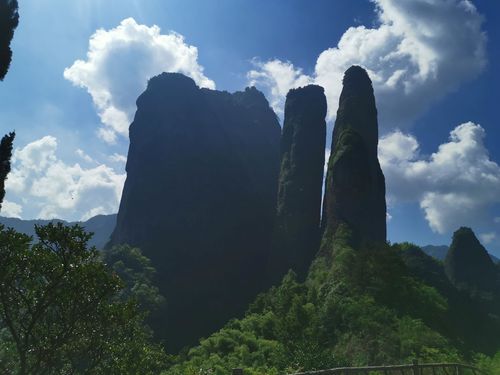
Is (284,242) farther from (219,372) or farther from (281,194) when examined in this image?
(219,372)

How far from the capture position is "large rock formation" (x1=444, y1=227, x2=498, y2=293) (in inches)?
4291

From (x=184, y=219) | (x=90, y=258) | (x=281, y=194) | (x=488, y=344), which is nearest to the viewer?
(x=90, y=258)

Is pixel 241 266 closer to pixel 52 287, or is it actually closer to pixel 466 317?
pixel 466 317

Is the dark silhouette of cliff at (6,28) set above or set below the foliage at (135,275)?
above

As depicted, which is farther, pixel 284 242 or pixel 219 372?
pixel 284 242

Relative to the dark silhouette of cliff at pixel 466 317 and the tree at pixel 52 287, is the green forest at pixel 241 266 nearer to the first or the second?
the tree at pixel 52 287

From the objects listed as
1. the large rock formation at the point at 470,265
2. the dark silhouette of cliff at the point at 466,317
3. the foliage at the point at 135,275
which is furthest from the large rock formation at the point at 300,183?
the large rock formation at the point at 470,265

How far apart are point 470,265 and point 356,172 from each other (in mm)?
60436

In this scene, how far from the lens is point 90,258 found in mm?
14883

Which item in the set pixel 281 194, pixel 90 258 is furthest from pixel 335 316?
pixel 281 194

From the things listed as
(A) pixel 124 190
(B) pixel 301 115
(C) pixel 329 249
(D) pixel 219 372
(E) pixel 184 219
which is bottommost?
(D) pixel 219 372

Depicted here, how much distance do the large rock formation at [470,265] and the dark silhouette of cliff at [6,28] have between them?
367ft

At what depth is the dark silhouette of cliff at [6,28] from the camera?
24984 millimetres

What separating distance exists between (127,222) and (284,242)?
144 feet
